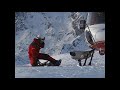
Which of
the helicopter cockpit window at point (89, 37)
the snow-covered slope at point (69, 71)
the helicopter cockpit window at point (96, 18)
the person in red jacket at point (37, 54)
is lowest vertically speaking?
the snow-covered slope at point (69, 71)

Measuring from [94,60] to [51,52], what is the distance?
0.60m

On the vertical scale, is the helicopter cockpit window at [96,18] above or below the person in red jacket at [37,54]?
above

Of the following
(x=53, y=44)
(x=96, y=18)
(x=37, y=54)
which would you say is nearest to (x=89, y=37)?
(x=96, y=18)

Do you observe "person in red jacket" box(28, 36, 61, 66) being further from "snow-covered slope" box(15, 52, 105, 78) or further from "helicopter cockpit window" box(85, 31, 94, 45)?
"helicopter cockpit window" box(85, 31, 94, 45)

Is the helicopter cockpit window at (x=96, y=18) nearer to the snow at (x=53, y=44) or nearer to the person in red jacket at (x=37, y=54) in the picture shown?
the snow at (x=53, y=44)

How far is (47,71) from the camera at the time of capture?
184 inches

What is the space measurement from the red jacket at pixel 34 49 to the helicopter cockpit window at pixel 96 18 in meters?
0.74

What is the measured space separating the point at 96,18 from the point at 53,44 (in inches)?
27.0

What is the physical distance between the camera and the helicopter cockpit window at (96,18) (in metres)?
4.68

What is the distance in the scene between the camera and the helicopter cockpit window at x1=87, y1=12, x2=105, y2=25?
4675 millimetres

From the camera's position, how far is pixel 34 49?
15.5 feet

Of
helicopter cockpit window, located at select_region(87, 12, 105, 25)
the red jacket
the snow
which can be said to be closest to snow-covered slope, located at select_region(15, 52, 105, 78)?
the snow

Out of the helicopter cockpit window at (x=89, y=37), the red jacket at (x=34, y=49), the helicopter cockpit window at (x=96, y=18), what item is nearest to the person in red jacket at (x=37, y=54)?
the red jacket at (x=34, y=49)

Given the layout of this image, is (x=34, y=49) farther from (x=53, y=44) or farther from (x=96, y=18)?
(x=96, y=18)
